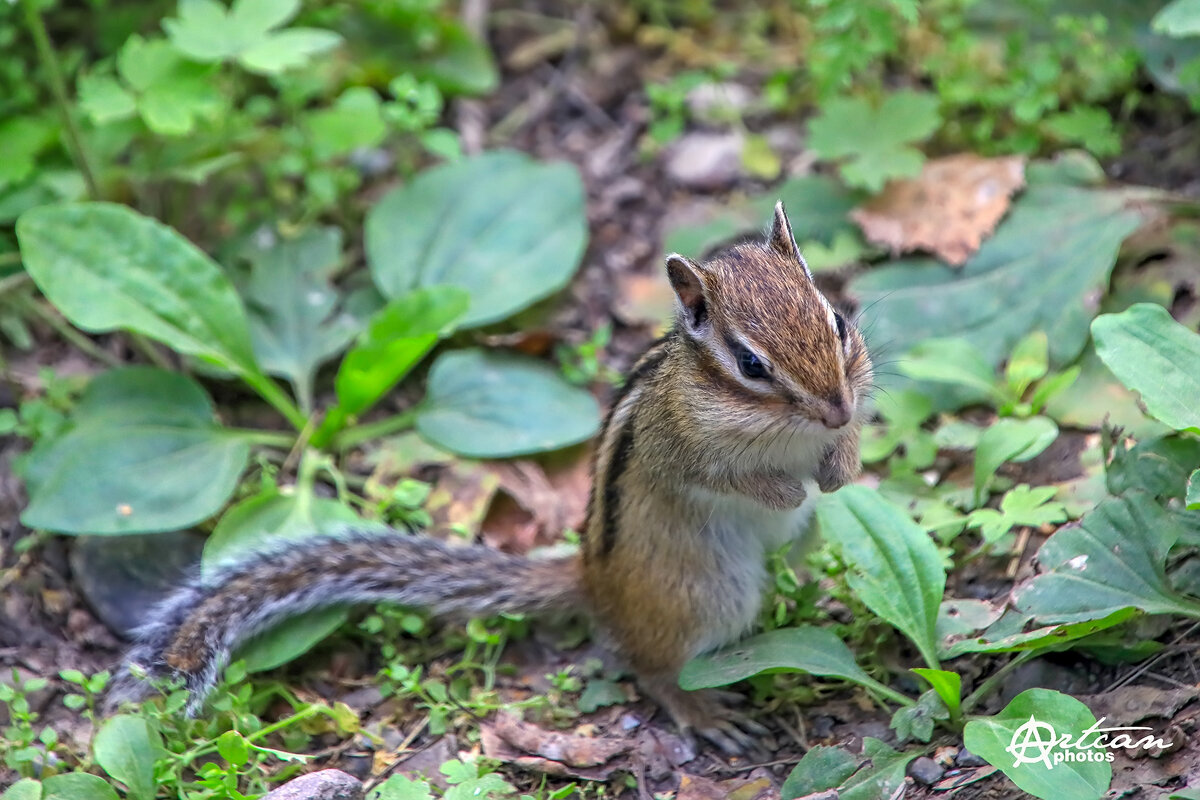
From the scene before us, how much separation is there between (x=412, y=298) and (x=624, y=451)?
1078 millimetres

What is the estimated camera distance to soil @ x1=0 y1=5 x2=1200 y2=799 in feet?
9.55

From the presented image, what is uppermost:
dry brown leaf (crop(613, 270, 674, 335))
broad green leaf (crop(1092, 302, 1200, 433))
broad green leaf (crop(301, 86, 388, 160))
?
broad green leaf (crop(1092, 302, 1200, 433))

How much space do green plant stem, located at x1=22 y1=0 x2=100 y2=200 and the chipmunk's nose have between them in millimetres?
2894

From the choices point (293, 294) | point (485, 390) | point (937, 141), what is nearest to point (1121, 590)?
point (485, 390)

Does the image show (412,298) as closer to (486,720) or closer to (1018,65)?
(486,720)

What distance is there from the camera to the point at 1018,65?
15.6ft

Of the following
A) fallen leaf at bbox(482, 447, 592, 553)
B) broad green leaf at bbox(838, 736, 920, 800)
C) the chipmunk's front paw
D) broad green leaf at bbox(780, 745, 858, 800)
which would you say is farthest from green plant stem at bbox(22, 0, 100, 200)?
broad green leaf at bbox(838, 736, 920, 800)

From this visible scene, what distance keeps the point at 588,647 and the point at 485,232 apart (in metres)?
1.76

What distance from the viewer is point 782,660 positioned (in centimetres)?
310

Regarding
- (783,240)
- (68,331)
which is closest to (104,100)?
(68,331)

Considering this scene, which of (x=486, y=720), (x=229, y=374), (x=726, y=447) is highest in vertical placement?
(x=726, y=447)

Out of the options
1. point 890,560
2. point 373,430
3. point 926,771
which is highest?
point 890,560

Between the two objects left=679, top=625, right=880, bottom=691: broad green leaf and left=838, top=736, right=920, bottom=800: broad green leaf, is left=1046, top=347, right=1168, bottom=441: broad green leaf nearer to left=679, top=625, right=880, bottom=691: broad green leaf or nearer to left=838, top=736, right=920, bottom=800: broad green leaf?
left=679, top=625, right=880, bottom=691: broad green leaf

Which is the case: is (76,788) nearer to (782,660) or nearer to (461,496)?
(461,496)
